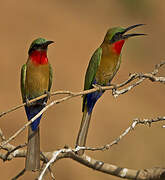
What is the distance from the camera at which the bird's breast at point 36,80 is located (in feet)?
13.0

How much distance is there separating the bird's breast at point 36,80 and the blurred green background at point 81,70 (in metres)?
3.63

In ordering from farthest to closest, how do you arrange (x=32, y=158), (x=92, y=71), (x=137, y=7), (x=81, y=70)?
1. (x=137, y=7)
2. (x=81, y=70)
3. (x=92, y=71)
4. (x=32, y=158)

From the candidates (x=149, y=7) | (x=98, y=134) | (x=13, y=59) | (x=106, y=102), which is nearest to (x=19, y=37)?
(x=13, y=59)

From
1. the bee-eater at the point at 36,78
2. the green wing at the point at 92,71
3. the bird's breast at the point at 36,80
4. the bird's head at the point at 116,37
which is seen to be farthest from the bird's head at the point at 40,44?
the bird's head at the point at 116,37

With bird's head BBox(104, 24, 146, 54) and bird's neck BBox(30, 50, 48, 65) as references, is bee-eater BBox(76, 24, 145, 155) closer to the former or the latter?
bird's head BBox(104, 24, 146, 54)

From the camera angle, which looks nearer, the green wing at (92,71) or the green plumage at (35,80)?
the green plumage at (35,80)

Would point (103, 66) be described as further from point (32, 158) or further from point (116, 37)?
point (32, 158)

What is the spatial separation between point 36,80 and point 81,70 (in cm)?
657

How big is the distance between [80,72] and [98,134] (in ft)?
6.20

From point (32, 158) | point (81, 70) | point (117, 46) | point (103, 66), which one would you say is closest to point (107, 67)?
point (103, 66)

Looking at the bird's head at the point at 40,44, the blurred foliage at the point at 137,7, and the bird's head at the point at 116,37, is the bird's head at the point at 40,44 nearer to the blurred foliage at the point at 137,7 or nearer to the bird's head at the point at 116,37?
the bird's head at the point at 116,37

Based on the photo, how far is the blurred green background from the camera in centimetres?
815

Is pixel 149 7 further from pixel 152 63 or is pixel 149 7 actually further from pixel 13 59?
pixel 13 59

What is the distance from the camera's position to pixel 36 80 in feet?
13.0
